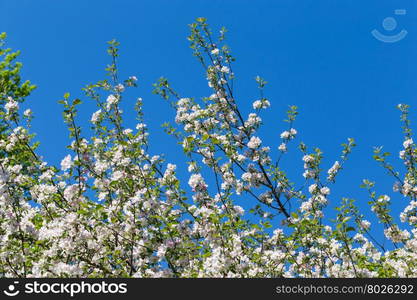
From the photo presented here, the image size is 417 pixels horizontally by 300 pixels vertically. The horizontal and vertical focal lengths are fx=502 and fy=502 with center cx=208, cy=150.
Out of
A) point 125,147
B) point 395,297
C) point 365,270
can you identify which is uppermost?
point 125,147

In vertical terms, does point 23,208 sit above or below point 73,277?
above

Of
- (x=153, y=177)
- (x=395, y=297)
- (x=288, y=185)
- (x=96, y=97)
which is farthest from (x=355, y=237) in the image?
(x=96, y=97)

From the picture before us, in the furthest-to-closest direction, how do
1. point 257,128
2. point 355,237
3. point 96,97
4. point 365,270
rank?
point 257,128 → point 96,97 → point 355,237 → point 365,270

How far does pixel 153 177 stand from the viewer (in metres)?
7.67

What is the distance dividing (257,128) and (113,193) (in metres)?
3.41

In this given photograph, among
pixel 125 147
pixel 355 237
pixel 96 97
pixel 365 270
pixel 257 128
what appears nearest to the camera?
pixel 365 270

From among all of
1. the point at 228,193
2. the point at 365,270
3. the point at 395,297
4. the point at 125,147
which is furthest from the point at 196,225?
the point at 395,297

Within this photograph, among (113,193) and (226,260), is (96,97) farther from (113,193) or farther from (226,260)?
(226,260)

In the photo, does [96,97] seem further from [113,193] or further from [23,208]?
[23,208]

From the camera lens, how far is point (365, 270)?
6.12m

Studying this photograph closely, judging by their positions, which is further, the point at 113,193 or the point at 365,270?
the point at 113,193

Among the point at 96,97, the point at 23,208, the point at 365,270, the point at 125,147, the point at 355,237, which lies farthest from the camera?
the point at 96,97

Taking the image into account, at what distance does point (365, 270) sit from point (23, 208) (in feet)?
15.3

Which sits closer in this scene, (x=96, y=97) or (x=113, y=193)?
(x=113, y=193)
